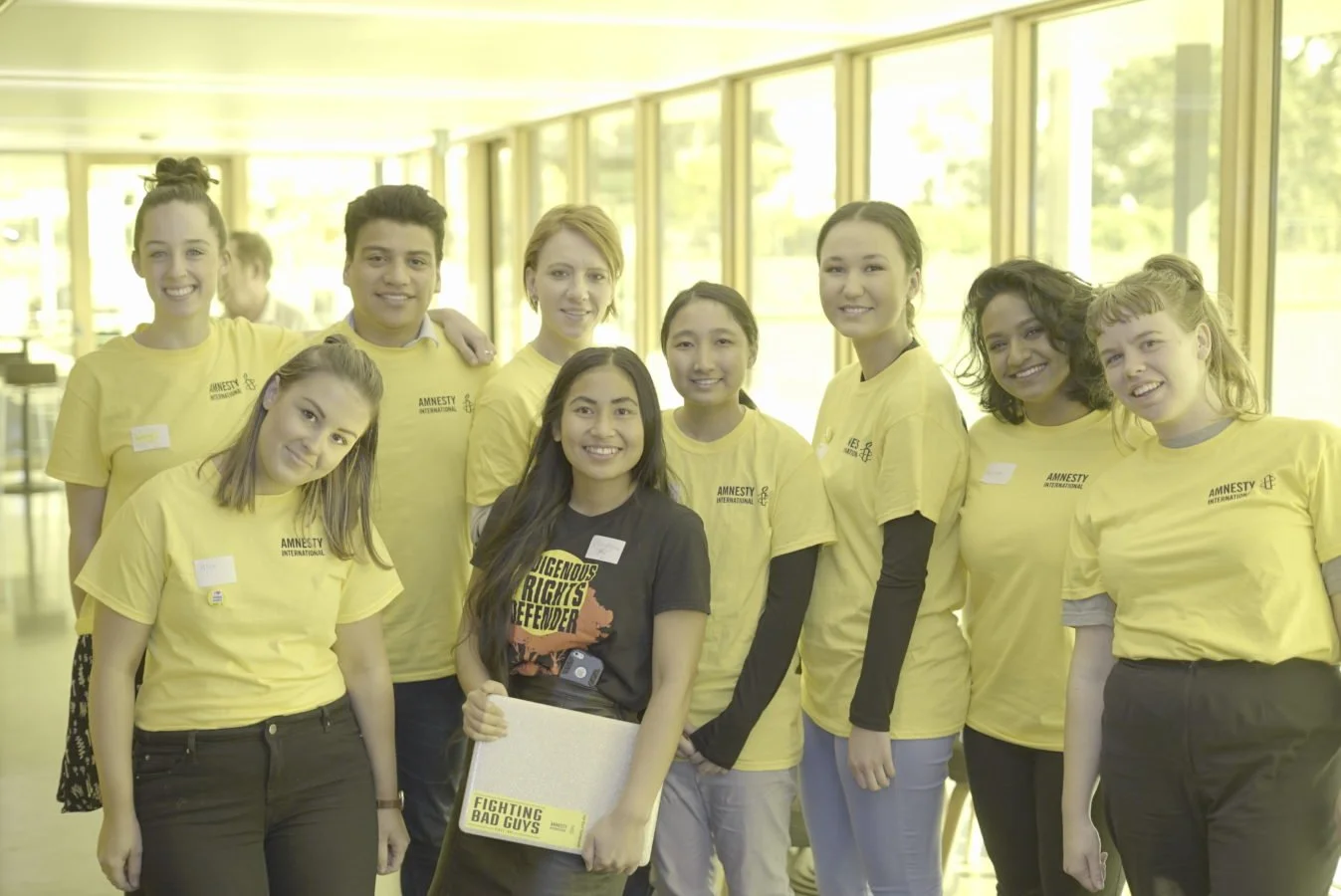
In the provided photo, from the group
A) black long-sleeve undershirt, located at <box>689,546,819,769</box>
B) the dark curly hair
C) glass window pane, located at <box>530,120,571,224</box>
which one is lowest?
black long-sleeve undershirt, located at <box>689,546,819,769</box>

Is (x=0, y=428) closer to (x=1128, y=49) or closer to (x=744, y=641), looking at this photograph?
(x=1128, y=49)

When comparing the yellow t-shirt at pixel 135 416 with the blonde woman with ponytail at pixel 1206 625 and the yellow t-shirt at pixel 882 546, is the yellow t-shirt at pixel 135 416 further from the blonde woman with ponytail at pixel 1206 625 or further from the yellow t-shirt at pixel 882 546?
the blonde woman with ponytail at pixel 1206 625

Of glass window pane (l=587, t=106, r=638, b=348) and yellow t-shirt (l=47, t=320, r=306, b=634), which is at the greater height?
glass window pane (l=587, t=106, r=638, b=348)

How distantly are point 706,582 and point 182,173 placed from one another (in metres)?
1.54

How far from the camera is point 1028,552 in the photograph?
260 cm

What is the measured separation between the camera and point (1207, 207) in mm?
5660

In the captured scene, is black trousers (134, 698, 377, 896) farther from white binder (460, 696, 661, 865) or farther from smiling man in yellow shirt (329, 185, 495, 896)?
smiling man in yellow shirt (329, 185, 495, 896)

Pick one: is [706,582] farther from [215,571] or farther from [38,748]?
[38,748]

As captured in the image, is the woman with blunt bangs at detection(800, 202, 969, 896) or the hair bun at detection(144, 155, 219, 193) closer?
the woman with blunt bangs at detection(800, 202, 969, 896)

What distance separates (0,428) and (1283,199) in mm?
12713

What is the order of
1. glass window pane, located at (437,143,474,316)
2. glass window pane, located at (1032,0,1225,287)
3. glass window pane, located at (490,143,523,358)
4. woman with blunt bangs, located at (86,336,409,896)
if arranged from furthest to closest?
glass window pane, located at (437,143,474,316), glass window pane, located at (490,143,523,358), glass window pane, located at (1032,0,1225,287), woman with blunt bangs, located at (86,336,409,896)

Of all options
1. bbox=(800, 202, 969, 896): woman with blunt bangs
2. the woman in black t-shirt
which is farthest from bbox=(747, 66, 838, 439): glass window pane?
the woman in black t-shirt

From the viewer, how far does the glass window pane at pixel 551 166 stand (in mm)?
12250

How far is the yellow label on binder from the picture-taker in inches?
92.3
